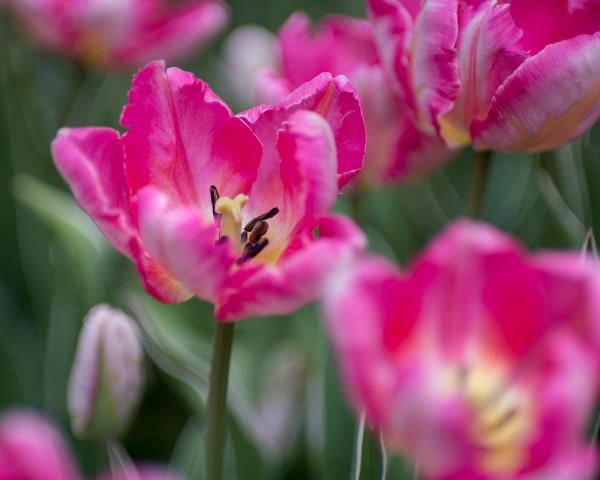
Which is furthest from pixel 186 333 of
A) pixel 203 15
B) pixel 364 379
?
pixel 364 379

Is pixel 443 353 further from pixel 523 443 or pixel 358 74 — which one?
pixel 358 74

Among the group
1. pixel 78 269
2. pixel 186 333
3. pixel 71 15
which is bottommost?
pixel 186 333

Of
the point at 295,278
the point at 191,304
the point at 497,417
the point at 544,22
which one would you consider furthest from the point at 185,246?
the point at 191,304

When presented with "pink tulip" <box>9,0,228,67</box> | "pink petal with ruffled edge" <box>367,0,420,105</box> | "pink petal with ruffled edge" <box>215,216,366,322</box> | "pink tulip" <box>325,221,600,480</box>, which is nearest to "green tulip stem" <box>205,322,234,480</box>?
"pink petal with ruffled edge" <box>215,216,366,322</box>

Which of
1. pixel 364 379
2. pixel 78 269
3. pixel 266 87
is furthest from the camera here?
pixel 78 269

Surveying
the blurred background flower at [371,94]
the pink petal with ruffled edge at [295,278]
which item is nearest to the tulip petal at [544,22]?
the blurred background flower at [371,94]

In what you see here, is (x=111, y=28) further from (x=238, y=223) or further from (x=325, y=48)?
(x=238, y=223)
